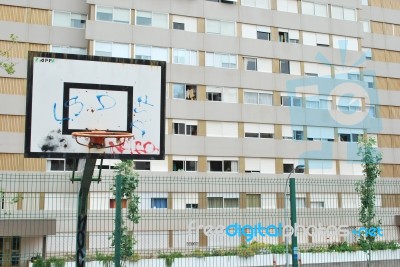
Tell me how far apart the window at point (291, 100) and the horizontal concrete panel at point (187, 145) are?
21.5ft

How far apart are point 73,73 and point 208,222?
18747 mm

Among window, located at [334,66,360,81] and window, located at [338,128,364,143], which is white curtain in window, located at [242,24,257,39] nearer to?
window, located at [334,66,360,81]

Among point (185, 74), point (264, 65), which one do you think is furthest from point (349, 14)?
point (185, 74)

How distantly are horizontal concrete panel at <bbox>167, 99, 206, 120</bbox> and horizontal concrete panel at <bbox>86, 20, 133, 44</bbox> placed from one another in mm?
4806

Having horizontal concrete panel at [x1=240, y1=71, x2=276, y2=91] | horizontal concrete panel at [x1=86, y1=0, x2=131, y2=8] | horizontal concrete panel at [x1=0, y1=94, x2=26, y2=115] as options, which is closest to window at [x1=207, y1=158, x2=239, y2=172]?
horizontal concrete panel at [x1=240, y1=71, x2=276, y2=91]

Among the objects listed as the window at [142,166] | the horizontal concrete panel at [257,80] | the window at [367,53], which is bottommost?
the window at [142,166]

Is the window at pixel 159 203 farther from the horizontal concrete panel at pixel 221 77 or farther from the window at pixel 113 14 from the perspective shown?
the window at pixel 113 14

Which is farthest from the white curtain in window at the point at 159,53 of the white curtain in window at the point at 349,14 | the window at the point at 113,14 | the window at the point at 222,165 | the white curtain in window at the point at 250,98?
the white curtain in window at the point at 349,14

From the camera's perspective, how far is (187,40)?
32125 millimetres

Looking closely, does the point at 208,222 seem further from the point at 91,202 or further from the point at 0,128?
the point at 0,128

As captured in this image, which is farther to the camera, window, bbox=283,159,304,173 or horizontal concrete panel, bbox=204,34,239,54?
window, bbox=283,159,304,173

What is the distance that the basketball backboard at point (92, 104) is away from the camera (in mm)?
9484

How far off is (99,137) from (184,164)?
2146cm

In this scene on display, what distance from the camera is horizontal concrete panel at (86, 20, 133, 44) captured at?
2991cm
